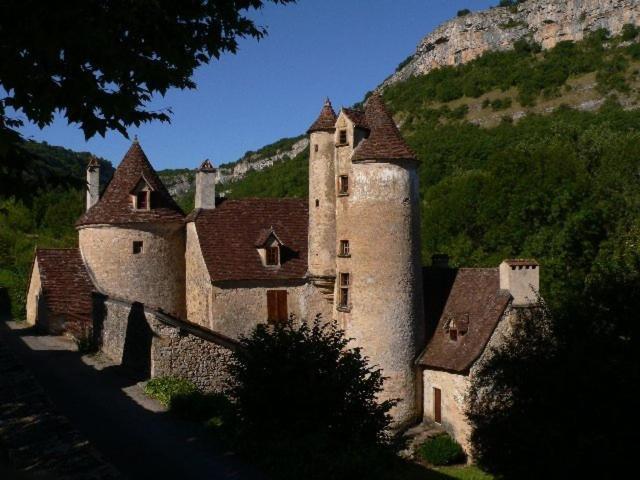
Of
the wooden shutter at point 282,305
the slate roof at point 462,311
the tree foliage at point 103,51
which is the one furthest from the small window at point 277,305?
the tree foliage at point 103,51

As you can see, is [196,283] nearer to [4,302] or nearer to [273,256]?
[273,256]

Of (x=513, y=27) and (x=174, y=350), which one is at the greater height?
(x=513, y=27)

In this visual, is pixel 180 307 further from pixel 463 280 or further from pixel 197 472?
pixel 197 472

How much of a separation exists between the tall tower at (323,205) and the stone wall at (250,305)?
2.47 ft

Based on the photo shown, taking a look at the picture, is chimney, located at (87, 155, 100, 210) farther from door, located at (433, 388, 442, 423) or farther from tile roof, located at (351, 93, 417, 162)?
door, located at (433, 388, 442, 423)

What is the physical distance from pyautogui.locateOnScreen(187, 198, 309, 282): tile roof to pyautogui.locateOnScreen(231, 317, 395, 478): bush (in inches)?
467

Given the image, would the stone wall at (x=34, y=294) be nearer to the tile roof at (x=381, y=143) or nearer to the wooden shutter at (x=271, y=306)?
the wooden shutter at (x=271, y=306)

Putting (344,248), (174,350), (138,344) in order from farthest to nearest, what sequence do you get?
(344,248) → (138,344) → (174,350)

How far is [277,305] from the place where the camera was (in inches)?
1171

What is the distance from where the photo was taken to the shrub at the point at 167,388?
1859cm

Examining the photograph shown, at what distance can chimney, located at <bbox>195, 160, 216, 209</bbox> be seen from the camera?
3081cm

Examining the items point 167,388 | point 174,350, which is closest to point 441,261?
point 174,350

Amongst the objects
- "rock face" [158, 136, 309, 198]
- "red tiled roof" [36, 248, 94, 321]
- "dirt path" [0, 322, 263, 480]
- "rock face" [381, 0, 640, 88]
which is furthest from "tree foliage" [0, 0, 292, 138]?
"rock face" [158, 136, 309, 198]

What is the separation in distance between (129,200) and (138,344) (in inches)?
395
